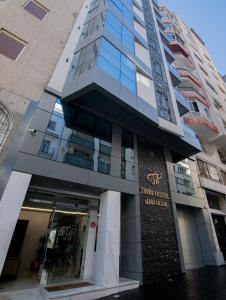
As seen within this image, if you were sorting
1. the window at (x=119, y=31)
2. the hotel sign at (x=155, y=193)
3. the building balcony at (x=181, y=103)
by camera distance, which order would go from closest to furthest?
1. the hotel sign at (x=155, y=193)
2. the window at (x=119, y=31)
3. the building balcony at (x=181, y=103)

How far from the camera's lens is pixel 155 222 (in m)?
8.77

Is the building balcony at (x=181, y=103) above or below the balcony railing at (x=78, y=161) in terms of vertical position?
above

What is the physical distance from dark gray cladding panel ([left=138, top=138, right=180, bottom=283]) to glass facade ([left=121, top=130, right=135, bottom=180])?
0.56 metres

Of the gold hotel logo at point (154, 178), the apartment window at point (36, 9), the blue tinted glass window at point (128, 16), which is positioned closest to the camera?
the gold hotel logo at point (154, 178)

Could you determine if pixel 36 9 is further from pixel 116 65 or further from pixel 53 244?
pixel 53 244

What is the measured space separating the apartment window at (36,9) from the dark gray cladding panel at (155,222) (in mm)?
10248

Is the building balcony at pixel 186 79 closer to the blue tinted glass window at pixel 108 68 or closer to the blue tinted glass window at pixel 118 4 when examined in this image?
the blue tinted glass window at pixel 118 4

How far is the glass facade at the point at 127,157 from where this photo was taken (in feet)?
29.4

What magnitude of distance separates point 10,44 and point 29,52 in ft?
2.99

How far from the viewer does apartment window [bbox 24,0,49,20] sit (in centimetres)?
1085

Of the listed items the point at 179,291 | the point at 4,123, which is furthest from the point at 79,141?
the point at 179,291

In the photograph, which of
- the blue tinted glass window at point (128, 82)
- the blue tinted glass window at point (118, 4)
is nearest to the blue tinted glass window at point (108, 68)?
the blue tinted glass window at point (128, 82)

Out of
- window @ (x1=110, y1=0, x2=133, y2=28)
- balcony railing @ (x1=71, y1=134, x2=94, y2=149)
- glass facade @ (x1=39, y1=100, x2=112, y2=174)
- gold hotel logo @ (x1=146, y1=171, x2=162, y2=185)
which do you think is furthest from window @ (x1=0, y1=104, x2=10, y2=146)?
window @ (x1=110, y1=0, x2=133, y2=28)

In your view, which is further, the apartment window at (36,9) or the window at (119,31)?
the apartment window at (36,9)
